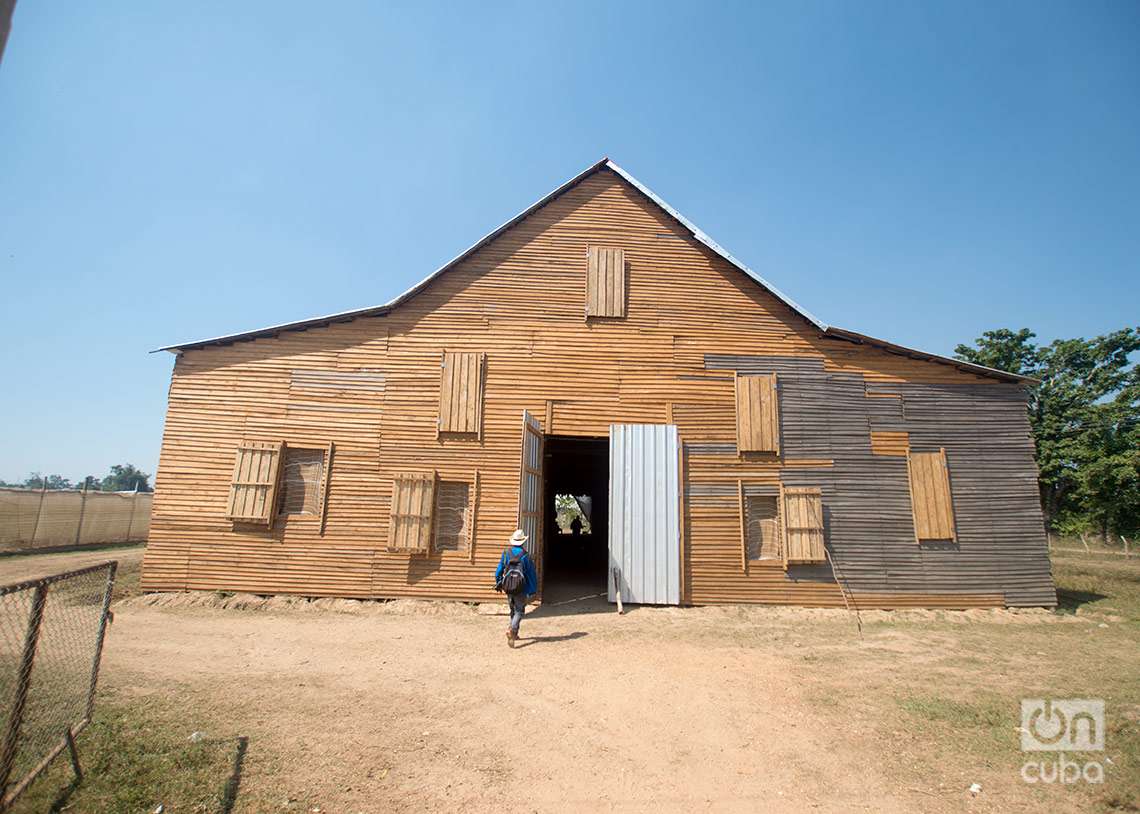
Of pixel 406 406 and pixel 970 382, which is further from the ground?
pixel 970 382

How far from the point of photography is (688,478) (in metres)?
13.1

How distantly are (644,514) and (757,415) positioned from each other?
3.85 metres

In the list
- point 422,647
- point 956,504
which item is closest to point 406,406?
point 422,647

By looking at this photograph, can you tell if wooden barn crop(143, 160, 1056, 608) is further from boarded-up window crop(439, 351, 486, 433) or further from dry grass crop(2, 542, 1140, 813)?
dry grass crop(2, 542, 1140, 813)

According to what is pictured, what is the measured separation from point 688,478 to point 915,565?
5.93 m

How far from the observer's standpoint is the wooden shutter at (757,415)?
13.2 meters

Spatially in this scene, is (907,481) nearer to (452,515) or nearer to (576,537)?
(452,515)

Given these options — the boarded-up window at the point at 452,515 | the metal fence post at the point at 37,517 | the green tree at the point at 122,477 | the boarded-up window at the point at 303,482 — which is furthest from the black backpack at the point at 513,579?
the green tree at the point at 122,477

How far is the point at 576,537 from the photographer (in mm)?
28281

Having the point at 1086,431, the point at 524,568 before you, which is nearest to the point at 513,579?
the point at 524,568

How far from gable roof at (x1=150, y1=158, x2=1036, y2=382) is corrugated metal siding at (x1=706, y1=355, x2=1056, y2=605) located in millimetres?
722

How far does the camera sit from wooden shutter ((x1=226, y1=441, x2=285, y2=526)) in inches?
491

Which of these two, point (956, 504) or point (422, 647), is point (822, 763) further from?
point (956, 504)
